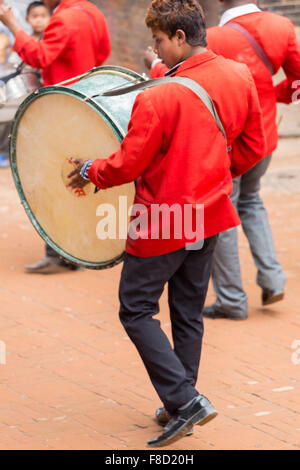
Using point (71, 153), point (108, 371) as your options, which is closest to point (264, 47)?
point (71, 153)

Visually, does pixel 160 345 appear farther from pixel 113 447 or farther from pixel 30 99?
pixel 30 99

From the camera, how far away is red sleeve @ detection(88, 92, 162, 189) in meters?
3.31

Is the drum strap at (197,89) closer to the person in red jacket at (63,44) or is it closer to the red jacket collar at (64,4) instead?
the person in red jacket at (63,44)

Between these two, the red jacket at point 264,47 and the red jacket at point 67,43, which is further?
the red jacket at point 67,43

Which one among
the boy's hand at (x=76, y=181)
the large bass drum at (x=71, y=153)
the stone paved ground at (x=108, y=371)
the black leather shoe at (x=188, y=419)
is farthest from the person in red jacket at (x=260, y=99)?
the black leather shoe at (x=188, y=419)

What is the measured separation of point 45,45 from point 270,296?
85.6 inches

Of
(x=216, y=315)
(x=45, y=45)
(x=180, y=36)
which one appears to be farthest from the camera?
(x=45, y=45)

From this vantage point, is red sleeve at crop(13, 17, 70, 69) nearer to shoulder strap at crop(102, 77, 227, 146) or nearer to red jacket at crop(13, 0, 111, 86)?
red jacket at crop(13, 0, 111, 86)

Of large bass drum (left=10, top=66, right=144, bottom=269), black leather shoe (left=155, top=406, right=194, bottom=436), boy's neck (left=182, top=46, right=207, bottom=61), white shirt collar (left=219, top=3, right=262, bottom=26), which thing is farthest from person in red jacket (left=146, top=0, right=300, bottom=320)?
black leather shoe (left=155, top=406, right=194, bottom=436)

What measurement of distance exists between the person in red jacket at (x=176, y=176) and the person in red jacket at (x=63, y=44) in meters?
2.24

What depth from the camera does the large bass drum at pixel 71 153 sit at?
3.93 meters

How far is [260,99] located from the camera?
505 cm

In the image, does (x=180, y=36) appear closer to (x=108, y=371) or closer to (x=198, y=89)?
(x=198, y=89)

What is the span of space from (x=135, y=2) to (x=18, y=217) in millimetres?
4204
